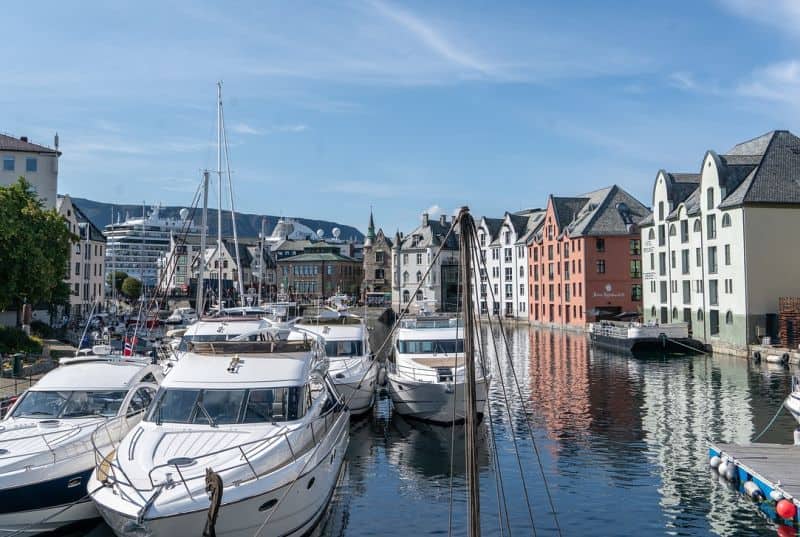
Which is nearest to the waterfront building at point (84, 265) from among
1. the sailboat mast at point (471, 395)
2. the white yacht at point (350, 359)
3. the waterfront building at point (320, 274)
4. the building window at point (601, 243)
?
the waterfront building at point (320, 274)

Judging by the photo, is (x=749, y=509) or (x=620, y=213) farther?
(x=620, y=213)

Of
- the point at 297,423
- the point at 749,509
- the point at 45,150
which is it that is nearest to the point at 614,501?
the point at 749,509

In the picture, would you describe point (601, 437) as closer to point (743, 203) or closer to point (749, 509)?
point (749, 509)

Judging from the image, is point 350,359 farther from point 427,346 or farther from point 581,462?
point 581,462

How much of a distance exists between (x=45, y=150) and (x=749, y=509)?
252 ft

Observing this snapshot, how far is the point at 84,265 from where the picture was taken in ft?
322

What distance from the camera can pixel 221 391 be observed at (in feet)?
60.8

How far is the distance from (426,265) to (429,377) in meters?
100

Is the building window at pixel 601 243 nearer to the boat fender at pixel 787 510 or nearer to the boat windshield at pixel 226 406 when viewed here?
the boat fender at pixel 787 510

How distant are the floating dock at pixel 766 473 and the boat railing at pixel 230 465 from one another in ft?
41.6


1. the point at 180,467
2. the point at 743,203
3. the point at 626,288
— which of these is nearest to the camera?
the point at 180,467

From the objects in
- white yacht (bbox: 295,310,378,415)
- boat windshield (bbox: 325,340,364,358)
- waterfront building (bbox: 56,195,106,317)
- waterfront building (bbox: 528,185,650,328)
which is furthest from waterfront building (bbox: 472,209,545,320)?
boat windshield (bbox: 325,340,364,358)

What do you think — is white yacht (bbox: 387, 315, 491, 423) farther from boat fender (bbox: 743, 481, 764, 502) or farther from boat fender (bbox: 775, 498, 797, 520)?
boat fender (bbox: 775, 498, 797, 520)

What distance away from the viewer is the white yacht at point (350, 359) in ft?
108
